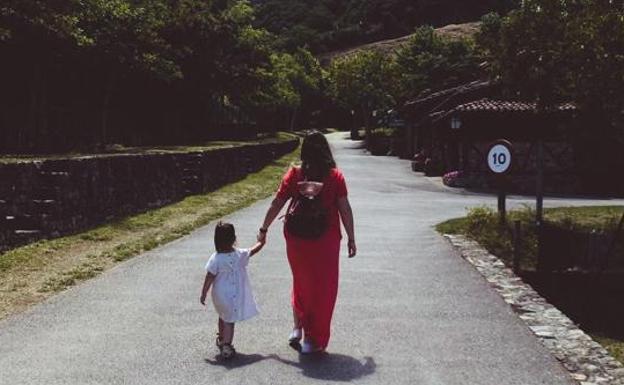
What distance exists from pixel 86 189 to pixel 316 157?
→ 30.5ft

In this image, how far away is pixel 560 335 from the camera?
604 cm

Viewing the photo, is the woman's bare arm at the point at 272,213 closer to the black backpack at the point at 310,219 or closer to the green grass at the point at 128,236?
the black backpack at the point at 310,219

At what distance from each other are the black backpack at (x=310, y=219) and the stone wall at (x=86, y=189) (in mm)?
6989

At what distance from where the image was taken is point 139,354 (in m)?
5.42

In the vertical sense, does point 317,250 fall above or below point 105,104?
below

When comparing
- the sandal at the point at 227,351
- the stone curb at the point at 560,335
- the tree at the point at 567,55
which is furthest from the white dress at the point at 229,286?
the tree at the point at 567,55

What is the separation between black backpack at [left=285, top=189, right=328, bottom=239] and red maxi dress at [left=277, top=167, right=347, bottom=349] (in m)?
0.05

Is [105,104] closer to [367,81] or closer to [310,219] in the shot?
[310,219]

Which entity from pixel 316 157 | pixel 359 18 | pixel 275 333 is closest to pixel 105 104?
pixel 275 333

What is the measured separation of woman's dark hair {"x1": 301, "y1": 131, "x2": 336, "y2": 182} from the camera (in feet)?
17.8

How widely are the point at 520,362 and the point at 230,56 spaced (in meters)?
37.0

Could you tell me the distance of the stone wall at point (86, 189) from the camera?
1121 centimetres

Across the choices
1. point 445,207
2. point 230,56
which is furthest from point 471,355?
point 230,56

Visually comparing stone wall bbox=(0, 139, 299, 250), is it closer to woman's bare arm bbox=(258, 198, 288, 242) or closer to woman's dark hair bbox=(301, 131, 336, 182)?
woman's bare arm bbox=(258, 198, 288, 242)
